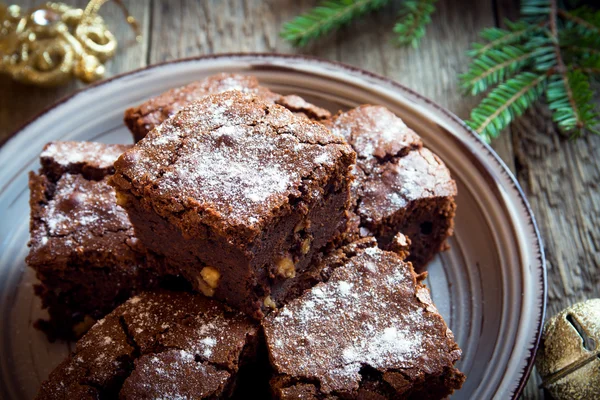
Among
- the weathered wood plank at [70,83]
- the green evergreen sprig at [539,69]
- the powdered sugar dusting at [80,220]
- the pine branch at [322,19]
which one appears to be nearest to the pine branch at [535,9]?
the green evergreen sprig at [539,69]

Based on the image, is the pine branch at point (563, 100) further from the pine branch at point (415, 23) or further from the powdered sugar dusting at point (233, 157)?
the powdered sugar dusting at point (233, 157)

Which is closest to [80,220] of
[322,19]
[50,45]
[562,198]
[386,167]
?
[386,167]

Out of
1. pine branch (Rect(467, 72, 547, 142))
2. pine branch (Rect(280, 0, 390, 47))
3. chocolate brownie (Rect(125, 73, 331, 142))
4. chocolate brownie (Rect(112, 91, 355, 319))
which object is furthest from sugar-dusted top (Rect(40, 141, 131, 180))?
pine branch (Rect(467, 72, 547, 142))

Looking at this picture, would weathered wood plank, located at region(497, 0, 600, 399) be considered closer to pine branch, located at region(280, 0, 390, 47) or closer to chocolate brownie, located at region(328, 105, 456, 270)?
chocolate brownie, located at region(328, 105, 456, 270)

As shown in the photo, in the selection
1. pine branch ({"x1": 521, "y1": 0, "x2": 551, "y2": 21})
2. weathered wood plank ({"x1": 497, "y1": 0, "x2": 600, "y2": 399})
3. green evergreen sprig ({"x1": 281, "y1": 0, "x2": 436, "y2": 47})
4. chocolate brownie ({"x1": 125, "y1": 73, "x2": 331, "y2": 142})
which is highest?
green evergreen sprig ({"x1": 281, "y1": 0, "x2": 436, "y2": 47})

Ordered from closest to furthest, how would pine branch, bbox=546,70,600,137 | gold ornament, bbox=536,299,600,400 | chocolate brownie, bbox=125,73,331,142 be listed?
gold ornament, bbox=536,299,600,400, chocolate brownie, bbox=125,73,331,142, pine branch, bbox=546,70,600,137

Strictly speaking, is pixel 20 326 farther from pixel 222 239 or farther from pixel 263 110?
pixel 263 110
